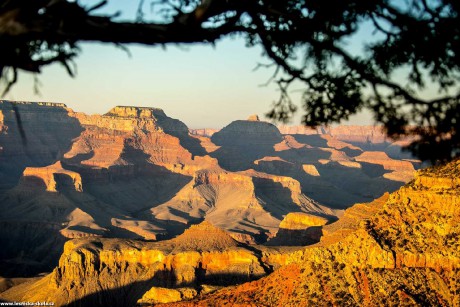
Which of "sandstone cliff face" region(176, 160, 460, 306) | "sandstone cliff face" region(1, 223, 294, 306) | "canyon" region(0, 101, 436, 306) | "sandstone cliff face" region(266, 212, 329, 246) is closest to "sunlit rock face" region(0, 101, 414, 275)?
"canyon" region(0, 101, 436, 306)

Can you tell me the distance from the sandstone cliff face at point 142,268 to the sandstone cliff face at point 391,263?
26.2 meters

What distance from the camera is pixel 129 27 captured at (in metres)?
7.59

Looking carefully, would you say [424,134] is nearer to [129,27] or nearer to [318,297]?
[129,27]

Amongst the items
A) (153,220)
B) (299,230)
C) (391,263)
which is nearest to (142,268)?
(299,230)

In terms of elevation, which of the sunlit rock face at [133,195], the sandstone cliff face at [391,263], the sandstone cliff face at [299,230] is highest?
the sandstone cliff face at [391,263]

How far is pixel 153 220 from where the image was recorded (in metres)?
139

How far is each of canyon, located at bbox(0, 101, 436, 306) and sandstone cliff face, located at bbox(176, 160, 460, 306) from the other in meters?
0.24

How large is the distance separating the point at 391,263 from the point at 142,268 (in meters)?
43.8

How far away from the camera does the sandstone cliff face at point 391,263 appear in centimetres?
2536

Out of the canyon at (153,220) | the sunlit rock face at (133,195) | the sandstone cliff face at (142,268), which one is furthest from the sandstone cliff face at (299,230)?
the sunlit rock face at (133,195)

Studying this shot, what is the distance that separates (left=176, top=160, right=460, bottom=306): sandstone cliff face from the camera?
83.2 ft

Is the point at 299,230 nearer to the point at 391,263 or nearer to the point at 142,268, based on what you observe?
the point at 142,268

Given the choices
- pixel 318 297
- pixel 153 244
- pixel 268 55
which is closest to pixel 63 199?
pixel 153 244

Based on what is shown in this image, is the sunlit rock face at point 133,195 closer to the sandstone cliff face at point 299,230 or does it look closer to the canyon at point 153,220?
the canyon at point 153,220
